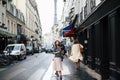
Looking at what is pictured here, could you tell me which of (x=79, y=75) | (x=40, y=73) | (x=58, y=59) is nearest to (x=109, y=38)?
(x=58, y=59)

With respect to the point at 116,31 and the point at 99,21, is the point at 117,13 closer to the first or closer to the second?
the point at 116,31

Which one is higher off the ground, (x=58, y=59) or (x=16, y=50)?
(x=16, y=50)

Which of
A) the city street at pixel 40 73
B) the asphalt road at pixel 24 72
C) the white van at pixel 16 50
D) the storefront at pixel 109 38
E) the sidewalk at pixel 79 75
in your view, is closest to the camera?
the storefront at pixel 109 38

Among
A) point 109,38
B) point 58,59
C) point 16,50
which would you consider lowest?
point 58,59

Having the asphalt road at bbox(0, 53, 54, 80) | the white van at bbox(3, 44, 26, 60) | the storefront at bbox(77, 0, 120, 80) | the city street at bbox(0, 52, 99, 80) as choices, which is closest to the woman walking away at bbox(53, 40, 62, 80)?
the city street at bbox(0, 52, 99, 80)

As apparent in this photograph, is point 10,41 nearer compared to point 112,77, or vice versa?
point 112,77

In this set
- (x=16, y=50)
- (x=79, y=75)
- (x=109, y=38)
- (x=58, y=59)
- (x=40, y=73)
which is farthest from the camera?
(x=16, y=50)

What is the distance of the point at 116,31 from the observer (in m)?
14.0

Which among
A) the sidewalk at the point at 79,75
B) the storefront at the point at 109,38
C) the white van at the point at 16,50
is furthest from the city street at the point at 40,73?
the white van at the point at 16,50

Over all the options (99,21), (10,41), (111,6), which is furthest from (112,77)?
(10,41)

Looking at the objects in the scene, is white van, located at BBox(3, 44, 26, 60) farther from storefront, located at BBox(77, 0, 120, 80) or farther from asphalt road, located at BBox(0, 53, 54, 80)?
storefront, located at BBox(77, 0, 120, 80)

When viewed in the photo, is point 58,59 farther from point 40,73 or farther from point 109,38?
point 40,73

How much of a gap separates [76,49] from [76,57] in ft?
1.49

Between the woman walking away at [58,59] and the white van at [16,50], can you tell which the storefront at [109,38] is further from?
the white van at [16,50]
